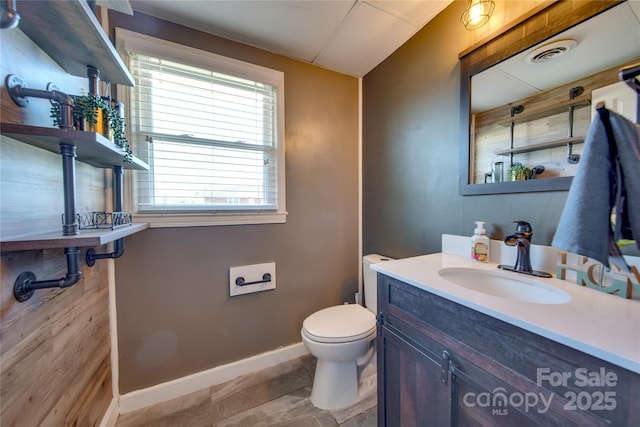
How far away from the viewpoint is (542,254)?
0.93m

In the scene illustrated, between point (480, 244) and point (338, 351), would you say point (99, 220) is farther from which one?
point (480, 244)

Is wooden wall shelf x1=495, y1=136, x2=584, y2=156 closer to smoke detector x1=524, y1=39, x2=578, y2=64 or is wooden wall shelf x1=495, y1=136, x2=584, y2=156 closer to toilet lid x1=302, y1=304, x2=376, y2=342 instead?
smoke detector x1=524, y1=39, x2=578, y2=64

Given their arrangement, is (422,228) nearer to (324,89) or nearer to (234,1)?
(324,89)

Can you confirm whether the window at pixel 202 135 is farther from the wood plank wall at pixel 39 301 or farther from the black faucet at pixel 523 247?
the black faucet at pixel 523 247

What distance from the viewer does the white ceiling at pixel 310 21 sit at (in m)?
1.27

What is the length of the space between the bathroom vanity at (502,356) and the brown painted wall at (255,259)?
0.90m

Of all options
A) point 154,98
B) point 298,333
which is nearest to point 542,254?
point 298,333

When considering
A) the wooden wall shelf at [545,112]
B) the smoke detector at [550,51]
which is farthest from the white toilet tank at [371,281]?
the smoke detector at [550,51]

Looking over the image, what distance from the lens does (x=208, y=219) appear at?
1490mm

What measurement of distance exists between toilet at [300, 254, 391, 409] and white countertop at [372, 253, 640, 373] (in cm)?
61

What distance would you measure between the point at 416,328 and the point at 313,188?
1220 mm

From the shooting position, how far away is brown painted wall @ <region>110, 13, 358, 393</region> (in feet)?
4.46

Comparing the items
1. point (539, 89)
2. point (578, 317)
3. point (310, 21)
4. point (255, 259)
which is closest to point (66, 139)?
point (255, 259)

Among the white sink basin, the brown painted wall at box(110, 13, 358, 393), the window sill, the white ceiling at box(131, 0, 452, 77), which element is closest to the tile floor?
the brown painted wall at box(110, 13, 358, 393)
